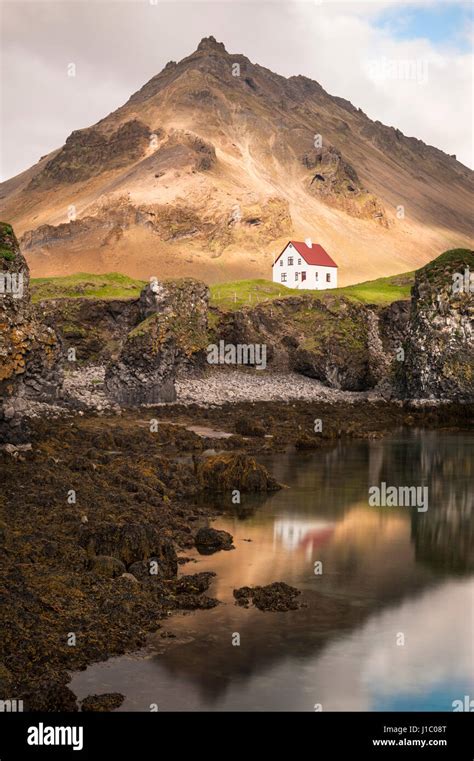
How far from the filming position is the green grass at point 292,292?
281 ft

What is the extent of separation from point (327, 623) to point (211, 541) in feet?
23.6

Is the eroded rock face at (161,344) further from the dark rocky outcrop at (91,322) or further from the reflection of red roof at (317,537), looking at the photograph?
the reflection of red roof at (317,537)

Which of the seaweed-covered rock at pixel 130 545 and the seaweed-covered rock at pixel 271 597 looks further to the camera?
the seaweed-covered rock at pixel 130 545

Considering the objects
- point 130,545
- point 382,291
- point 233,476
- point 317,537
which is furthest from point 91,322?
point 130,545

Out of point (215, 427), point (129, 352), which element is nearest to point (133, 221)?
point (129, 352)

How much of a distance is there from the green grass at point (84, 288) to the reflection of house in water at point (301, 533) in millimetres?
52994

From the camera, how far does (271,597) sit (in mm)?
22062

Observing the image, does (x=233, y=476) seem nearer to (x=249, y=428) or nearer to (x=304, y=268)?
(x=249, y=428)

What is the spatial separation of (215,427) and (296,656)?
119 feet

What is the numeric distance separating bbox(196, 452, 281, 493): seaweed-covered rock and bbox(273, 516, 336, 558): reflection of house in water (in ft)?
14.7

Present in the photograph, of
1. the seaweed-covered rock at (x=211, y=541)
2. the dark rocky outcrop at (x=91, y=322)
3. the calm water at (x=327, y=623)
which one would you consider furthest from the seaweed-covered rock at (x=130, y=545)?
the dark rocky outcrop at (x=91, y=322)

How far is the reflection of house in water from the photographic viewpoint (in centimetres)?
2797

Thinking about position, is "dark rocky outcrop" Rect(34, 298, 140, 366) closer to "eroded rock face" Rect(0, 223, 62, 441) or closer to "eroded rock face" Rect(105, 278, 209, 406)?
"eroded rock face" Rect(105, 278, 209, 406)

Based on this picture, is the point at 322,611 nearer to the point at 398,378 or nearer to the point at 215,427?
the point at 215,427
